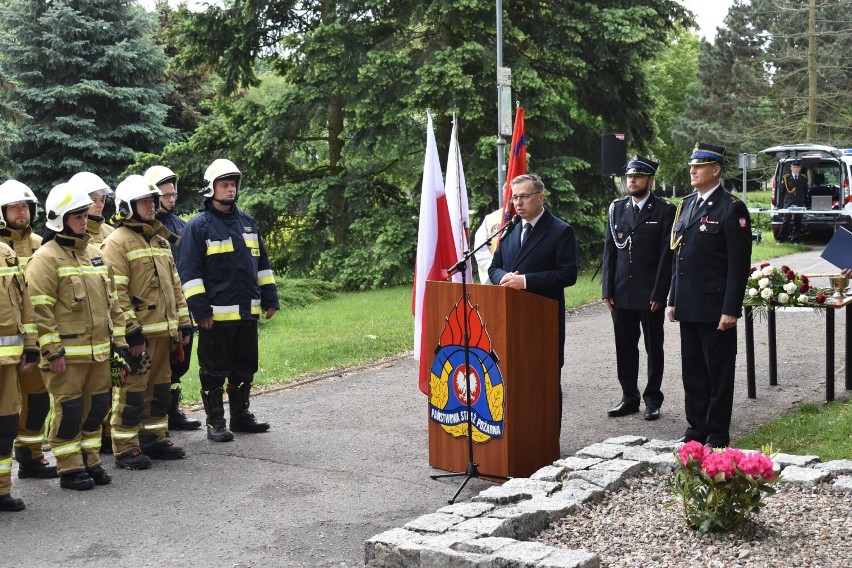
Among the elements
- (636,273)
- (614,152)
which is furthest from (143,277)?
(614,152)

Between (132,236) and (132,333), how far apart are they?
83cm

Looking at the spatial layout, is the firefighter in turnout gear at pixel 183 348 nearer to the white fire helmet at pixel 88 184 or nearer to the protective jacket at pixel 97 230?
the protective jacket at pixel 97 230

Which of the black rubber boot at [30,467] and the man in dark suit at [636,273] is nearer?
the black rubber boot at [30,467]

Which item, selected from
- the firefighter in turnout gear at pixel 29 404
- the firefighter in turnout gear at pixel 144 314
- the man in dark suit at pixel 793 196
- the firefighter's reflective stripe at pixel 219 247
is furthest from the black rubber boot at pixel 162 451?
the man in dark suit at pixel 793 196

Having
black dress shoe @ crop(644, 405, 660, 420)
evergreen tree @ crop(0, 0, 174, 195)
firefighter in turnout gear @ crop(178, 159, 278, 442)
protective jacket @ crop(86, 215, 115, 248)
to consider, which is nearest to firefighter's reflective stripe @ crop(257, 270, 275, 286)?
firefighter in turnout gear @ crop(178, 159, 278, 442)

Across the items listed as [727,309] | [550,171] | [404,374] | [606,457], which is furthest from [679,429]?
[550,171]

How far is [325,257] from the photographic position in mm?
23156

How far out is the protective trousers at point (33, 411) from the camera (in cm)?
781

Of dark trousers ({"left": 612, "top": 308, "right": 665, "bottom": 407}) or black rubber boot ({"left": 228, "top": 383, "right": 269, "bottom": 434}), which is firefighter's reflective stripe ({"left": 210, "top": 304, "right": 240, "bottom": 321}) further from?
dark trousers ({"left": 612, "top": 308, "right": 665, "bottom": 407})

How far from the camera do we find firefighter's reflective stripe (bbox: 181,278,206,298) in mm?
8883

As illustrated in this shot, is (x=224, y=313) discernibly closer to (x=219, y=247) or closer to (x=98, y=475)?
(x=219, y=247)

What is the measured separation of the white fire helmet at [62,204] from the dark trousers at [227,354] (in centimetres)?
178

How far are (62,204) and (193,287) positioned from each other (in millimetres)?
1599

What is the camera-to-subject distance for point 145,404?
8586mm
